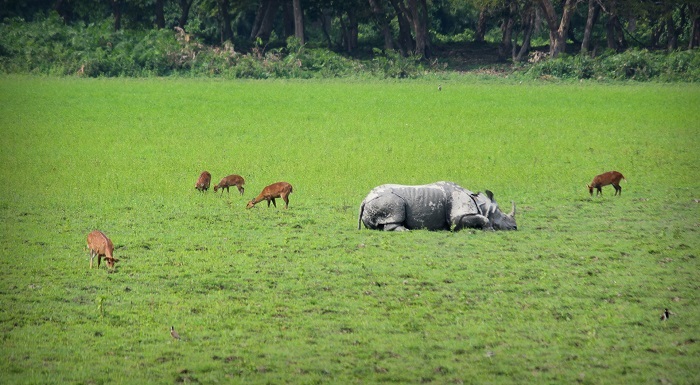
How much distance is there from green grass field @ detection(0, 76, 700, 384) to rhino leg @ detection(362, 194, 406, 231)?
0.90 feet

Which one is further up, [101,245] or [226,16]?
[226,16]

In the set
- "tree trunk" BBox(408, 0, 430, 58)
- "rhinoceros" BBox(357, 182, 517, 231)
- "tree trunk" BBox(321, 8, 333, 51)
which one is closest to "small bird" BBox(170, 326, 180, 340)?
"rhinoceros" BBox(357, 182, 517, 231)

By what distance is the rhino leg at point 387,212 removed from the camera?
12000 millimetres

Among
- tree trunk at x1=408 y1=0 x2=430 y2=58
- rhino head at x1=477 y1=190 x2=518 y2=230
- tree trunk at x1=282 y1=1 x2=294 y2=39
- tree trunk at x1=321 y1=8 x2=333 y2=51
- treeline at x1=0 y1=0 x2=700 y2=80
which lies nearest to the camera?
rhino head at x1=477 y1=190 x2=518 y2=230

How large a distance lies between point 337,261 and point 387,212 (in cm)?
162

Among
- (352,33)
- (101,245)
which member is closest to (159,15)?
(352,33)

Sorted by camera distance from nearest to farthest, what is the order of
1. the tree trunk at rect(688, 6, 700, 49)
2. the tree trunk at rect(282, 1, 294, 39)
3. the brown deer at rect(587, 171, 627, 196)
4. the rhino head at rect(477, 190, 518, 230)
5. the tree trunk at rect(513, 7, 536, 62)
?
the rhino head at rect(477, 190, 518, 230), the brown deer at rect(587, 171, 627, 196), the tree trunk at rect(688, 6, 700, 49), the tree trunk at rect(513, 7, 536, 62), the tree trunk at rect(282, 1, 294, 39)

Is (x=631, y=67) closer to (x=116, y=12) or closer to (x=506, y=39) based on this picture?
(x=506, y=39)

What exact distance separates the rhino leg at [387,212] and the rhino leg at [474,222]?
2.12ft

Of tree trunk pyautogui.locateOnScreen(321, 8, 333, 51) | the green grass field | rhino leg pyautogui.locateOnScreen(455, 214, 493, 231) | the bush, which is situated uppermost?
tree trunk pyautogui.locateOnScreen(321, 8, 333, 51)

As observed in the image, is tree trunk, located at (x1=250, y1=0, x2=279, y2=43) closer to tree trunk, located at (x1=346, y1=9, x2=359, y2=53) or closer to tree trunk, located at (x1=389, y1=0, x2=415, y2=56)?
tree trunk, located at (x1=346, y1=9, x2=359, y2=53)

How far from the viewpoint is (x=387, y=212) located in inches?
475

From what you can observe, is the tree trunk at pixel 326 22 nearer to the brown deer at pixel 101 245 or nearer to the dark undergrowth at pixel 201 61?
the dark undergrowth at pixel 201 61

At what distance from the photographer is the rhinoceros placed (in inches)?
472
